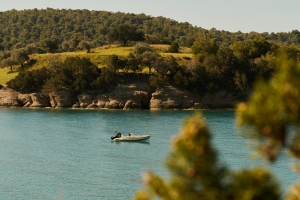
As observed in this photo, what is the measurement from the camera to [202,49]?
402 feet

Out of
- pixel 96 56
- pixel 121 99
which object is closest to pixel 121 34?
pixel 96 56

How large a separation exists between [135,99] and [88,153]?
48.9 meters

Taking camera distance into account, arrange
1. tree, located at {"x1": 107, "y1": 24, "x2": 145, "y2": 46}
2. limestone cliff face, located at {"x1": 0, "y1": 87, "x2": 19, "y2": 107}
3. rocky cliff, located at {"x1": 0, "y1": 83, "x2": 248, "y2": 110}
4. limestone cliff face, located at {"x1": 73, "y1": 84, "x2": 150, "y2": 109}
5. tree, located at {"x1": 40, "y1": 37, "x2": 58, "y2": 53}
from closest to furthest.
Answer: limestone cliff face, located at {"x1": 73, "y1": 84, "x2": 150, "y2": 109} → rocky cliff, located at {"x1": 0, "y1": 83, "x2": 248, "y2": 110} → limestone cliff face, located at {"x1": 0, "y1": 87, "x2": 19, "y2": 107} → tree, located at {"x1": 107, "y1": 24, "x2": 145, "y2": 46} → tree, located at {"x1": 40, "y1": 37, "x2": 58, "y2": 53}

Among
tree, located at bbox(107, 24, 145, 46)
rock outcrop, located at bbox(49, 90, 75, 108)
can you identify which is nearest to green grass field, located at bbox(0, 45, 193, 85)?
tree, located at bbox(107, 24, 145, 46)

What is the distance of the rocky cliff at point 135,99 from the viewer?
104562 millimetres

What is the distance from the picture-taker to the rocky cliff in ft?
343

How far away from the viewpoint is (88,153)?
184 feet

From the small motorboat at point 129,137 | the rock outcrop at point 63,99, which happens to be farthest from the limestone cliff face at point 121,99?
the small motorboat at point 129,137

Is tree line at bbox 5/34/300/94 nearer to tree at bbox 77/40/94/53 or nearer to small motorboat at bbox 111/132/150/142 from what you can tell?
tree at bbox 77/40/94/53

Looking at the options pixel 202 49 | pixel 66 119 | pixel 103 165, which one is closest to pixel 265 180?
pixel 103 165

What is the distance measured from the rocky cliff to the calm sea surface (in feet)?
28.5

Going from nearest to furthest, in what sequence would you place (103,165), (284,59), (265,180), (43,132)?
(284,59) < (265,180) < (103,165) < (43,132)

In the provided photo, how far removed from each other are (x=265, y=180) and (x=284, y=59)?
142 centimetres

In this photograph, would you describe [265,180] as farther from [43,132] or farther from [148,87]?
[148,87]
